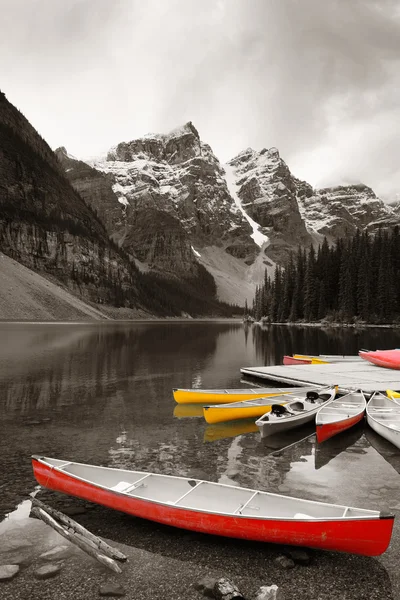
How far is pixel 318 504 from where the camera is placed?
746cm

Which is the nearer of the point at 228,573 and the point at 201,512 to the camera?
the point at 228,573

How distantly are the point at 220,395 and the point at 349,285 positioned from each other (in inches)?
3772


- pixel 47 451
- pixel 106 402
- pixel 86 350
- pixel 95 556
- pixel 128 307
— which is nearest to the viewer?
pixel 95 556

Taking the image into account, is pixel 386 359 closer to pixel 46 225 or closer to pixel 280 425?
pixel 280 425

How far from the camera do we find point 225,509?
25.8 ft

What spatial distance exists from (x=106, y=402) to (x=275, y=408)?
30.7ft

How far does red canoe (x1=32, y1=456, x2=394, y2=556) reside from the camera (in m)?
6.70

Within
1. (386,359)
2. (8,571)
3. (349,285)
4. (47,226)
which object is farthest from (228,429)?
(47,226)

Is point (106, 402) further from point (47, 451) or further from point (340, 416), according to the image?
point (340, 416)

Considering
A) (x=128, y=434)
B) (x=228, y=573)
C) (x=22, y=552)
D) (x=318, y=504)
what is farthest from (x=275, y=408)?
(x=22, y=552)

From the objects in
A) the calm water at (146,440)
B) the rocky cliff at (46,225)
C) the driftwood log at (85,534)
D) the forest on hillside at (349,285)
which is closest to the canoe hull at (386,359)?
the calm water at (146,440)

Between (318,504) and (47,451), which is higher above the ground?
(318,504)

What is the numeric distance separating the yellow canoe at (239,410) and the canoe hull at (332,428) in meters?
2.83

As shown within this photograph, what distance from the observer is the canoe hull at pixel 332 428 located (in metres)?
13.9
